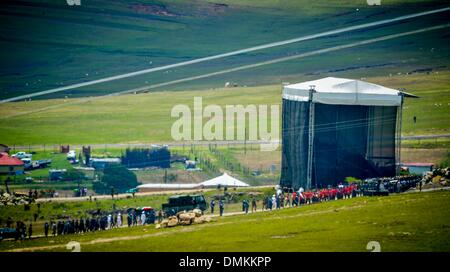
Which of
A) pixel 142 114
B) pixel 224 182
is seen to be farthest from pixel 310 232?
pixel 142 114

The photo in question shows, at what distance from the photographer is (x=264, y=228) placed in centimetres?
4022

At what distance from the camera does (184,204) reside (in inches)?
1913

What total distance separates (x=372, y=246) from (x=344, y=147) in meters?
19.0

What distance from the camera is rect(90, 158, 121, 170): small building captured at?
221ft

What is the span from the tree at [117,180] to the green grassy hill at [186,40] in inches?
2182

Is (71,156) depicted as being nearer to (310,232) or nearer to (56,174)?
(56,174)

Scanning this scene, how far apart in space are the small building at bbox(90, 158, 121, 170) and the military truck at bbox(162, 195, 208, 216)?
18.5 m

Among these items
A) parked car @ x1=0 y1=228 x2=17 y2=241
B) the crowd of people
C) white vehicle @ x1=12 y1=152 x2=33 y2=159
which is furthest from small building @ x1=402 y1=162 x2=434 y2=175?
white vehicle @ x1=12 y1=152 x2=33 y2=159

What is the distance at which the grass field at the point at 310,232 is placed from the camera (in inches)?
1419

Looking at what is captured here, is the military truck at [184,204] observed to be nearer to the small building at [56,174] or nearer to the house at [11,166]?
the small building at [56,174]

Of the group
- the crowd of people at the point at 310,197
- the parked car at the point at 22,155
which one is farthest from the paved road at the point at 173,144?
A: the crowd of people at the point at 310,197
